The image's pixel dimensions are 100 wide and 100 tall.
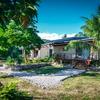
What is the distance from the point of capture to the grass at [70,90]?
18.9 metres

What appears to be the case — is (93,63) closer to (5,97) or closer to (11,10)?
(11,10)

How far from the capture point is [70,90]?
21156 millimetres

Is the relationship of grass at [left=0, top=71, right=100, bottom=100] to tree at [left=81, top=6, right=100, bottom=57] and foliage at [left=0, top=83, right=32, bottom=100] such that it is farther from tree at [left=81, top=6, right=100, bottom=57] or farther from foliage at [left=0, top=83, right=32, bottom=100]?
tree at [left=81, top=6, right=100, bottom=57]

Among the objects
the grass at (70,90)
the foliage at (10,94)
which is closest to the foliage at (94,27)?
the grass at (70,90)

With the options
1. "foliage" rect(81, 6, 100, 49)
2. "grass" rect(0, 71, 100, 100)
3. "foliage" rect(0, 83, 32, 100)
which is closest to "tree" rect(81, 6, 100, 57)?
"foliage" rect(81, 6, 100, 49)

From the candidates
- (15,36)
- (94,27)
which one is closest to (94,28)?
(94,27)

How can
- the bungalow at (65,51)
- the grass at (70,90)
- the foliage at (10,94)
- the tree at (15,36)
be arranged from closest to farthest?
the foliage at (10,94) < the grass at (70,90) < the tree at (15,36) < the bungalow at (65,51)

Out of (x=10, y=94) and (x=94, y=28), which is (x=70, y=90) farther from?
(x=94, y=28)

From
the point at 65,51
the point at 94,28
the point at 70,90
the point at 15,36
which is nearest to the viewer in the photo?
the point at 70,90

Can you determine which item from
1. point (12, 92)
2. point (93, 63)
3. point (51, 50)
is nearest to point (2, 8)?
point (12, 92)

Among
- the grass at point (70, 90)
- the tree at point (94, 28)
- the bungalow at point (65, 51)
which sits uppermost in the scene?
the tree at point (94, 28)

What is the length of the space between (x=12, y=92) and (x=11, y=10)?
585cm

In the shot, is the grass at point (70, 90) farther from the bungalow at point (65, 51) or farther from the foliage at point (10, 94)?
the bungalow at point (65, 51)

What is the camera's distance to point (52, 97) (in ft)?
61.5
